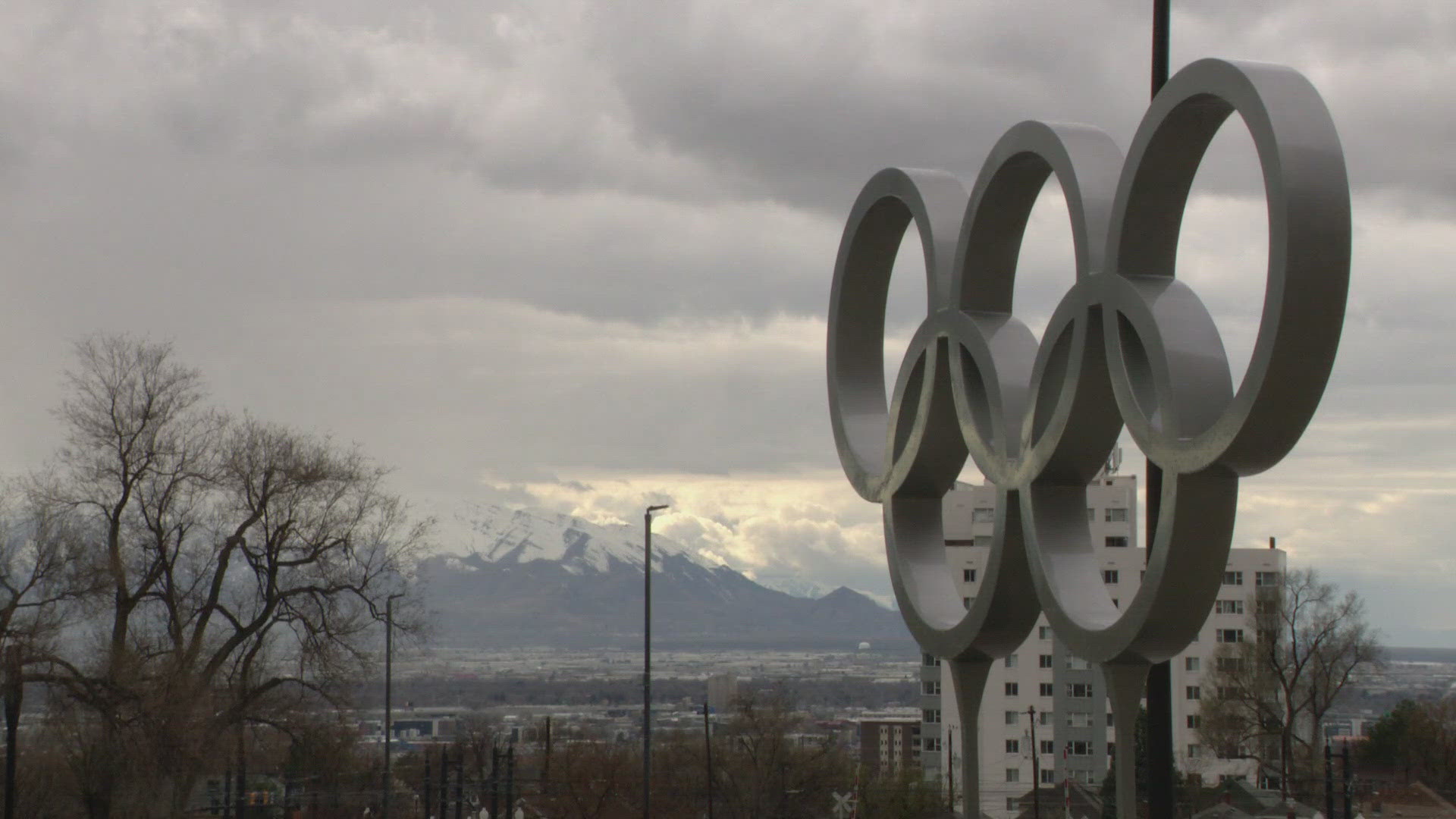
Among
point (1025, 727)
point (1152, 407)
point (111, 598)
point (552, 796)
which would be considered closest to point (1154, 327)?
point (1152, 407)

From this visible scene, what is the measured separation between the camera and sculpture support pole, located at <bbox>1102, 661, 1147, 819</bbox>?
1292 centimetres

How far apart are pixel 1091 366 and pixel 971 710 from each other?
435 centimetres

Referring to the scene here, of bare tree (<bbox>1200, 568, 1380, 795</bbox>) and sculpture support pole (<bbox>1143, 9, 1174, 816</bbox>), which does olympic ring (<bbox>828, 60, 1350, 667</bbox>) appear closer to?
sculpture support pole (<bbox>1143, 9, 1174, 816</bbox>)

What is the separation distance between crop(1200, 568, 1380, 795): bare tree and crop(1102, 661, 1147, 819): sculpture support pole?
179 feet

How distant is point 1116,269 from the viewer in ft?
41.6

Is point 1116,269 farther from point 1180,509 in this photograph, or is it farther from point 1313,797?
point 1313,797

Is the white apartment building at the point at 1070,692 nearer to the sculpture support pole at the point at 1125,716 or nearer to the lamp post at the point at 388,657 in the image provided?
the lamp post at the point at 388,657

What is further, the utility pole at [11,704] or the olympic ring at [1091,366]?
the utility pole at [11,704]

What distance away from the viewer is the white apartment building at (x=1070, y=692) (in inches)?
3415

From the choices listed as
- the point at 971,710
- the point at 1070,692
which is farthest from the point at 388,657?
the point at 1070,692

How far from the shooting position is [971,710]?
16.0 meters

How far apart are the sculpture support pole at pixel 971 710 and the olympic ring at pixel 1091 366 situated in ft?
0.85

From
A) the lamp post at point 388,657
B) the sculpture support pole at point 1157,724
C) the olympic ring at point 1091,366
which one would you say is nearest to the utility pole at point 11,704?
the lamp post at point 388,657

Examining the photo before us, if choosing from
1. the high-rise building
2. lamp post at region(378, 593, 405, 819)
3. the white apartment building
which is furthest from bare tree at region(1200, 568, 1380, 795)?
the high-rise building
